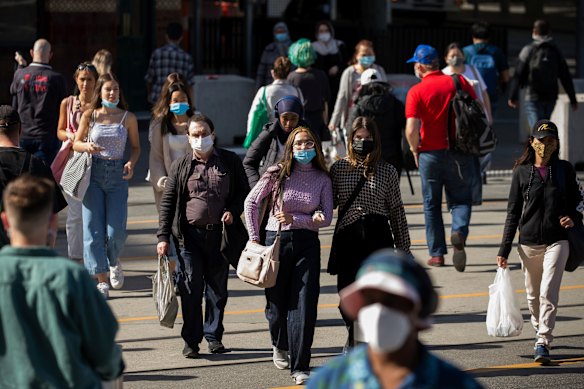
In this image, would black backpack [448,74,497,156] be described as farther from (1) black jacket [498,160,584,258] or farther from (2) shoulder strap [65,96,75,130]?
(2) shoulder strap [65,96,75,130]

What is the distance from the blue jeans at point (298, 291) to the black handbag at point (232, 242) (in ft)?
1.62

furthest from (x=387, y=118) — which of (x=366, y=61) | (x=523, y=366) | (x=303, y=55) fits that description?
(x=523, y=366)

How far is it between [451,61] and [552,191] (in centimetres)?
410

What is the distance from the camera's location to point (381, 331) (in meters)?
3.99

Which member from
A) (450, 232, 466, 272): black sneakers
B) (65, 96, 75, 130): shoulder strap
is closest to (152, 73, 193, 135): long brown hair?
(65, 96, 75, 130): shoulder strap

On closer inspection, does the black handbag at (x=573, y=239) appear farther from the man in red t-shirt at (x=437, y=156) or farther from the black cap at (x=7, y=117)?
the black cap at (x=7, y=117)

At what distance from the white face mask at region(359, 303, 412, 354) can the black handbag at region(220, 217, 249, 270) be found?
17.0 feet

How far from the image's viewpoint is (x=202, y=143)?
9180 mm

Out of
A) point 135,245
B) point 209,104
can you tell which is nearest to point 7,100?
point 209,104

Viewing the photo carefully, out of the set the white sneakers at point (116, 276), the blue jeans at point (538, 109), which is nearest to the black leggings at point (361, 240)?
the white sneakers at point (116, 276)

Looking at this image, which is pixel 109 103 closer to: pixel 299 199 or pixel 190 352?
pixel 190 352

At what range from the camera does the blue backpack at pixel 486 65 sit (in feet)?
56.1

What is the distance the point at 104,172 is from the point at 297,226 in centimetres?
253

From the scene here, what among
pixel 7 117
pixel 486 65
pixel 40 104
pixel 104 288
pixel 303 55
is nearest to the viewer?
pixel 7 117
